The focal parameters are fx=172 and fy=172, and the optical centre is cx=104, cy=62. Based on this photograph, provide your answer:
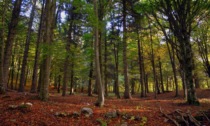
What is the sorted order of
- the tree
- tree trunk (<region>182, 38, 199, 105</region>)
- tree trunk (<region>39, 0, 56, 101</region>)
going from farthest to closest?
tree trunk (<region>182, 38, 199, 105</region>)
the tree
tree trunk (<region>39, 0, 56, 101</region>)

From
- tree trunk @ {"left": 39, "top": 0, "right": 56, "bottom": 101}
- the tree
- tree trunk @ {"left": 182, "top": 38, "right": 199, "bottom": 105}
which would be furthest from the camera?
tree trunk @ {"left": 182, "top": 38, "right": 199, "bottom": 105}

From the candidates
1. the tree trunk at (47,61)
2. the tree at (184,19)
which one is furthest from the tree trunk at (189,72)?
the tree trunk at (47,61)

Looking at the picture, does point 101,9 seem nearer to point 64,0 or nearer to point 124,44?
point 64,0

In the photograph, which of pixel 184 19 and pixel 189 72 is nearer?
pixel 184 19

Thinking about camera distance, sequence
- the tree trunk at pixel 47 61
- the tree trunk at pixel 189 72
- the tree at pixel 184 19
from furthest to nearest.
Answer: the tree trunk at pixel 189 72 < the tree at pixel 184 19 < the tree trunk at pixel 47 61

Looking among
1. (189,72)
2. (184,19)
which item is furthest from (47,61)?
(189,72)

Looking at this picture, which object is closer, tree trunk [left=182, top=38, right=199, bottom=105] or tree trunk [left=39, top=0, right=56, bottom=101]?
tree trunk [left=39, top=0, right=56, bottom=101]

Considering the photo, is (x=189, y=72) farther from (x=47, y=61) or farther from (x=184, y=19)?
(x=47, y=61)

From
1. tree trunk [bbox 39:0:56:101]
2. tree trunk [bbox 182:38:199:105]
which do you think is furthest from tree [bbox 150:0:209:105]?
tree trunk [bbox 39:0:56:101]

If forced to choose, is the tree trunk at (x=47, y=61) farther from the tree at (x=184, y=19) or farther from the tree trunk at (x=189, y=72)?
the tree trunk at (x=189, y=72)

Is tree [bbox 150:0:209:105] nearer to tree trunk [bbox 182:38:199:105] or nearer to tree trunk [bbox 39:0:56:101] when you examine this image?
tree trunk [bbox 182:38:199:105]

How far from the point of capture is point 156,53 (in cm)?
2509

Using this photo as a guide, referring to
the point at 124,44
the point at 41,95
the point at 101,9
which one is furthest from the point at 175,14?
the point at 41,95

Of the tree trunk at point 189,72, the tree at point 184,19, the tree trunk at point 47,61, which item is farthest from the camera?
the tree trunk at point 189,72
